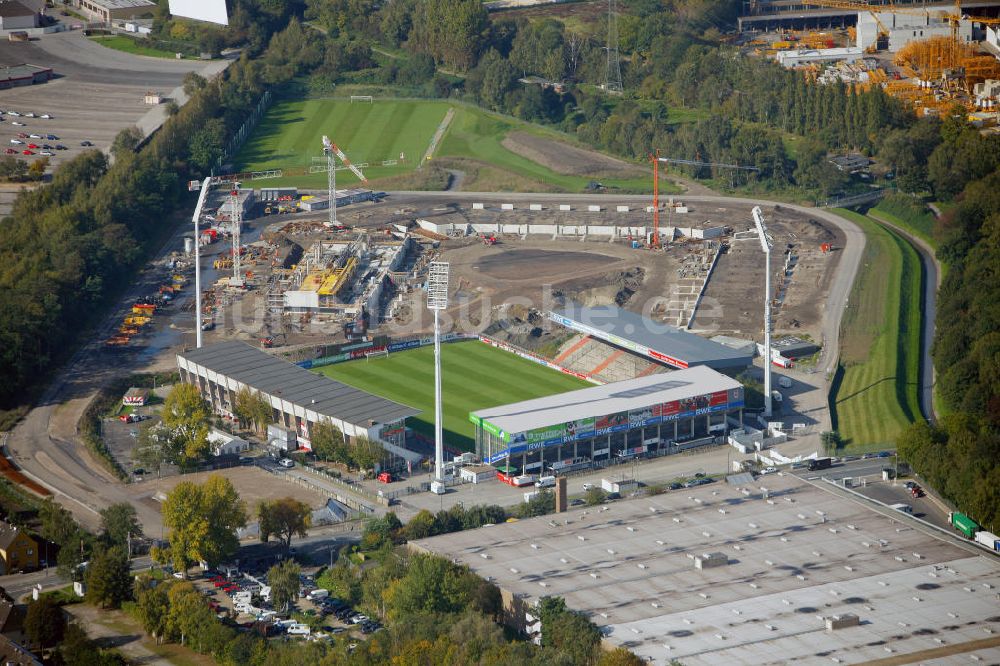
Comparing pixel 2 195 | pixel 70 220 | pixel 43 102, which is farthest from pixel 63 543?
pixel 43 102

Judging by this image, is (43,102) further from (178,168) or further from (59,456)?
(59,456)

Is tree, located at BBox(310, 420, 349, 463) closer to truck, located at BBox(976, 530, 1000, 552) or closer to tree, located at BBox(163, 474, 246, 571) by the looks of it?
tree, located at BBox(163, 474, 246, 571)

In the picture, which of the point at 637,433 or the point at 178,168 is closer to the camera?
the point at 637,433

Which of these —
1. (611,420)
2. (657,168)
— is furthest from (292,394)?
(657,168)

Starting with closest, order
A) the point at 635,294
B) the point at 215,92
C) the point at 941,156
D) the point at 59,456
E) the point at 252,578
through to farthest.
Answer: the point at 252,578
the point at 59,456
the point at 635,294
the point at 941,156
the point at 215,92

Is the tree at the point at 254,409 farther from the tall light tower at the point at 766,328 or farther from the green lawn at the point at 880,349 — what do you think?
the green lawn at the point at 880,349

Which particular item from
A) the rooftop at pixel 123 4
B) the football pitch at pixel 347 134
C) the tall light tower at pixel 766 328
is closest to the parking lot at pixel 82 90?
the rooftop at pixel 123 4

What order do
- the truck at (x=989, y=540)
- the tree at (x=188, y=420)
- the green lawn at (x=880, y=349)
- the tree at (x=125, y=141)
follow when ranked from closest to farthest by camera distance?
the truck at (x=989, y=540) < the tree at (x=188, y=420) < the green lawn at (x=880, y=349) < the tree at (x=125, y=141)
